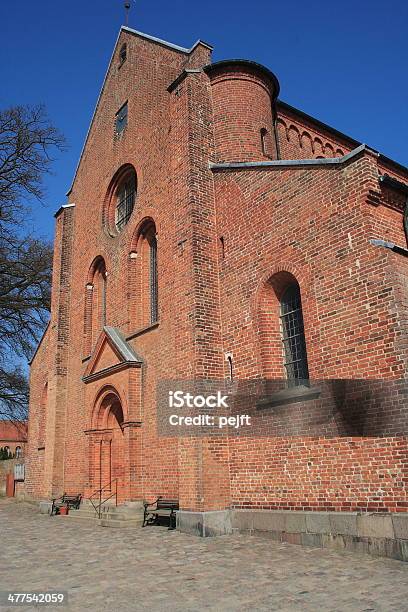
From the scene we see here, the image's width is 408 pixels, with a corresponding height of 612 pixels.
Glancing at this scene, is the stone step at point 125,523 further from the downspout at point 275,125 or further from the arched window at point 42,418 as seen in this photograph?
the downspout at point 275,125

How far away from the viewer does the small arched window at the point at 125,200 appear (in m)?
15.7

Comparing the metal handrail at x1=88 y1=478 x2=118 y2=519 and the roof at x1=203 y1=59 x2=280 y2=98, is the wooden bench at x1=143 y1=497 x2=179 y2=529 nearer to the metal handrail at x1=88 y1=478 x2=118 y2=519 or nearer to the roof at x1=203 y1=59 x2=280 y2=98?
the metal handrail at x1=88 y1=478 x2=118 y2=519

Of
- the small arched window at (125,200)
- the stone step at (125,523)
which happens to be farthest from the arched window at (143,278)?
the stone step at (125,523)

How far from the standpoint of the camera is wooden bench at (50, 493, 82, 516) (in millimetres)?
14534

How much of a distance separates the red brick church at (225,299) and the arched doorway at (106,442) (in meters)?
0.05

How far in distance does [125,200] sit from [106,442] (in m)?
7.54

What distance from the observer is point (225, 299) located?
1102 cm

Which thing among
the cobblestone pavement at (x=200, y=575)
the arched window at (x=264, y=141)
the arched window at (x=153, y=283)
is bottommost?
the cobblestone pavement at (x=200, y=575)

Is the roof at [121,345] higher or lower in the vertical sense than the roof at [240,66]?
lower

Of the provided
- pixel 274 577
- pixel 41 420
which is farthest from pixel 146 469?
pixel 41 420

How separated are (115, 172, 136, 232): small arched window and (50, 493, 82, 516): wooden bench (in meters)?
8.27

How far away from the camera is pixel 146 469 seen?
11.8m

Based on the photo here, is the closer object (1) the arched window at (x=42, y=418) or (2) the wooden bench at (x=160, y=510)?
(2) the wooden bench at (x=160, y=510)

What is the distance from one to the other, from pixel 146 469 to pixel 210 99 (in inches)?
372
